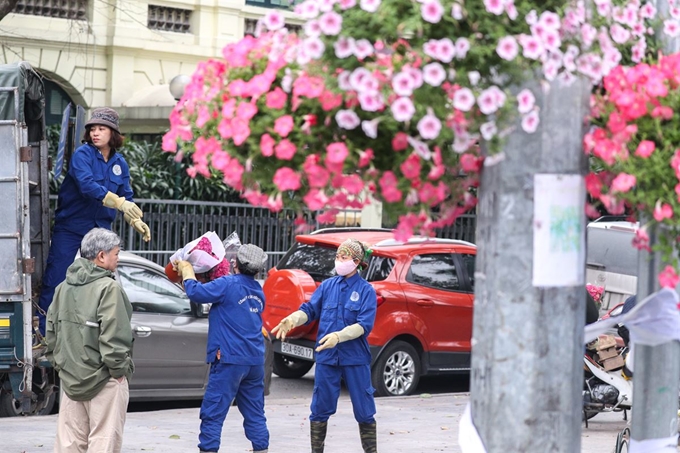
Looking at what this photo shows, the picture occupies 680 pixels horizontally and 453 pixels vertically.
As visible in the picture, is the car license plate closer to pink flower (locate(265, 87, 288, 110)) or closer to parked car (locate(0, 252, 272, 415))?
parked car (locate(0, 252, 272, 415))

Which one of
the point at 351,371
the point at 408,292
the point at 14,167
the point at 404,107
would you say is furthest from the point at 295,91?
the point at 408,292

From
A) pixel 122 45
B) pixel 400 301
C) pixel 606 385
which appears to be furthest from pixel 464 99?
pixel 122 45

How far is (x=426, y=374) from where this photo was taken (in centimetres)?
1302

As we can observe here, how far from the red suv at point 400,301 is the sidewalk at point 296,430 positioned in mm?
602

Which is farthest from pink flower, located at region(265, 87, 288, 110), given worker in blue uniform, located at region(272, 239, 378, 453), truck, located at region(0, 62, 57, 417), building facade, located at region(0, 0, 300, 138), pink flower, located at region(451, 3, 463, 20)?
building facade, located at region(0, 0, 300, 138)

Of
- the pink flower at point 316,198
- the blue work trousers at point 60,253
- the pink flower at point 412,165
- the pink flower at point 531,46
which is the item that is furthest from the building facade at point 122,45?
the pink flower at point 531,46

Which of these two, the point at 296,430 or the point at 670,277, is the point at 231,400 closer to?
the point at 296,430

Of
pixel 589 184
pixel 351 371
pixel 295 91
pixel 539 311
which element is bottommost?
pixel 351 371

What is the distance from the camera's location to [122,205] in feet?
27.6

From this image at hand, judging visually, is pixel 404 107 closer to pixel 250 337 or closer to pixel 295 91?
pixel 295 91

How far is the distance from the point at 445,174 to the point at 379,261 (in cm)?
947

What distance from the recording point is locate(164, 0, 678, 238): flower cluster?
9.90ft

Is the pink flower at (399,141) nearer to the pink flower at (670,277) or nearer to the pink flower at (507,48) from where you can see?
the pink flower at (507,48)

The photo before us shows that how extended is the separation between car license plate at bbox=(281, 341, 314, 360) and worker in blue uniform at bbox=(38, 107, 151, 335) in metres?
3.76
